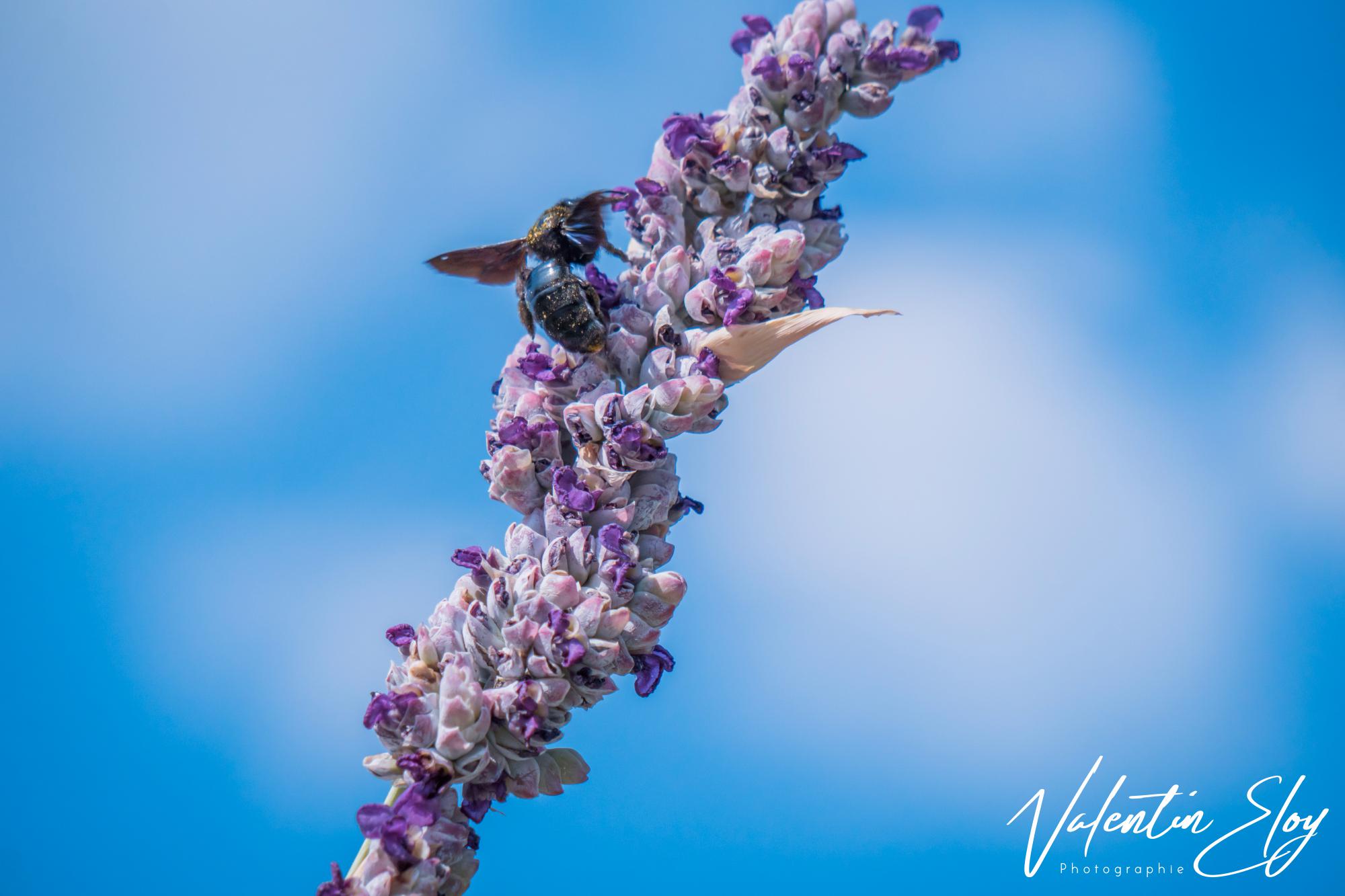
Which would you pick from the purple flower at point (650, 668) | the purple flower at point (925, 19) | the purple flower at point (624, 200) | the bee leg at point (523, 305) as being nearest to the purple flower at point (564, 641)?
the purple flower at point (650, 668)

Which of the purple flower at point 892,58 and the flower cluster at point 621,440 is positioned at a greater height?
the purple flower at point 892,58

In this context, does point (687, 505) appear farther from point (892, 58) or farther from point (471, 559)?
point (892, 58)

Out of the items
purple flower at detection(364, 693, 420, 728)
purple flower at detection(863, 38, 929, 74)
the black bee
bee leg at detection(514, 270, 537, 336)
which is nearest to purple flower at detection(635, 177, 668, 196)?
the black bee

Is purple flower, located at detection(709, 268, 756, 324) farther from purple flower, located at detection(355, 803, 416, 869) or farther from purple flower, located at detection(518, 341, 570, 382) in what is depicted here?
purple flower, located at detection(355, 803, 416, 869)

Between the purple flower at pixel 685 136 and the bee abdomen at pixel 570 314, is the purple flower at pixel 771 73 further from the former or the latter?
the bee abdomen at pixel 570 314

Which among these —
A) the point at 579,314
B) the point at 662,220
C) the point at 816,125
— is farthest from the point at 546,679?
the point at 816,125

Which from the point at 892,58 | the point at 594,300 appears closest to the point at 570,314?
the point at 594,300

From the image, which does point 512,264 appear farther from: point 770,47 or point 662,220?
point 770,47


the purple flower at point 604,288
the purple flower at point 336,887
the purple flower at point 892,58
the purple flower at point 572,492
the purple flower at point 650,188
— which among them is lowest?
the purple flower at point 336,887
